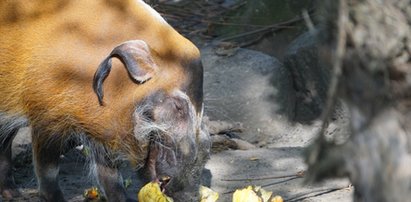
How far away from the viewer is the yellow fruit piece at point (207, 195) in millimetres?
4227

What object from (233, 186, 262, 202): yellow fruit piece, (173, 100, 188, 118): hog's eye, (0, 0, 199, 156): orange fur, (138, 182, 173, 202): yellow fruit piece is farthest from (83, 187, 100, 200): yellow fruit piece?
(233, 186, 262, 202): yellow fruit piece

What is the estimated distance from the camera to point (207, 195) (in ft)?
14.0

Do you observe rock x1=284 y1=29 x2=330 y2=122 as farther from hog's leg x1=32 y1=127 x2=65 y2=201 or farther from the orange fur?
hog's leg x1=32 y1=127 x2=65 y2=201

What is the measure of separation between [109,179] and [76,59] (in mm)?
628

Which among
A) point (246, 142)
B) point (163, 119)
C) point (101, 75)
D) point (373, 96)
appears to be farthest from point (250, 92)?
point (373, 96)

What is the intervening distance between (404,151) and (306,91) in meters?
4.37

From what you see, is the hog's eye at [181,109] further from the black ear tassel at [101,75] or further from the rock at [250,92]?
the rock at [250,92]

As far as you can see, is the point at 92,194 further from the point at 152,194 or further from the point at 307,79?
the point at 307,79

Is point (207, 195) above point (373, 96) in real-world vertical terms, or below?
below

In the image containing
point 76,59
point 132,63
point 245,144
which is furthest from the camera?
point 245,144

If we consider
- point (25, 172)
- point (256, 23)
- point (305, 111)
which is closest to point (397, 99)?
point (25, 172)

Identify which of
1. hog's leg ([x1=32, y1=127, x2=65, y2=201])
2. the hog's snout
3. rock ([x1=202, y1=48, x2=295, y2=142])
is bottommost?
rock ([x1=202, y1=48, x2=295, y2=142])

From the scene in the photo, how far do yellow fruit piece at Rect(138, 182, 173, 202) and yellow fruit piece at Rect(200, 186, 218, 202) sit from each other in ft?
0.66

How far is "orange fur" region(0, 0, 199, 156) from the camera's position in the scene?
4.24 metres
